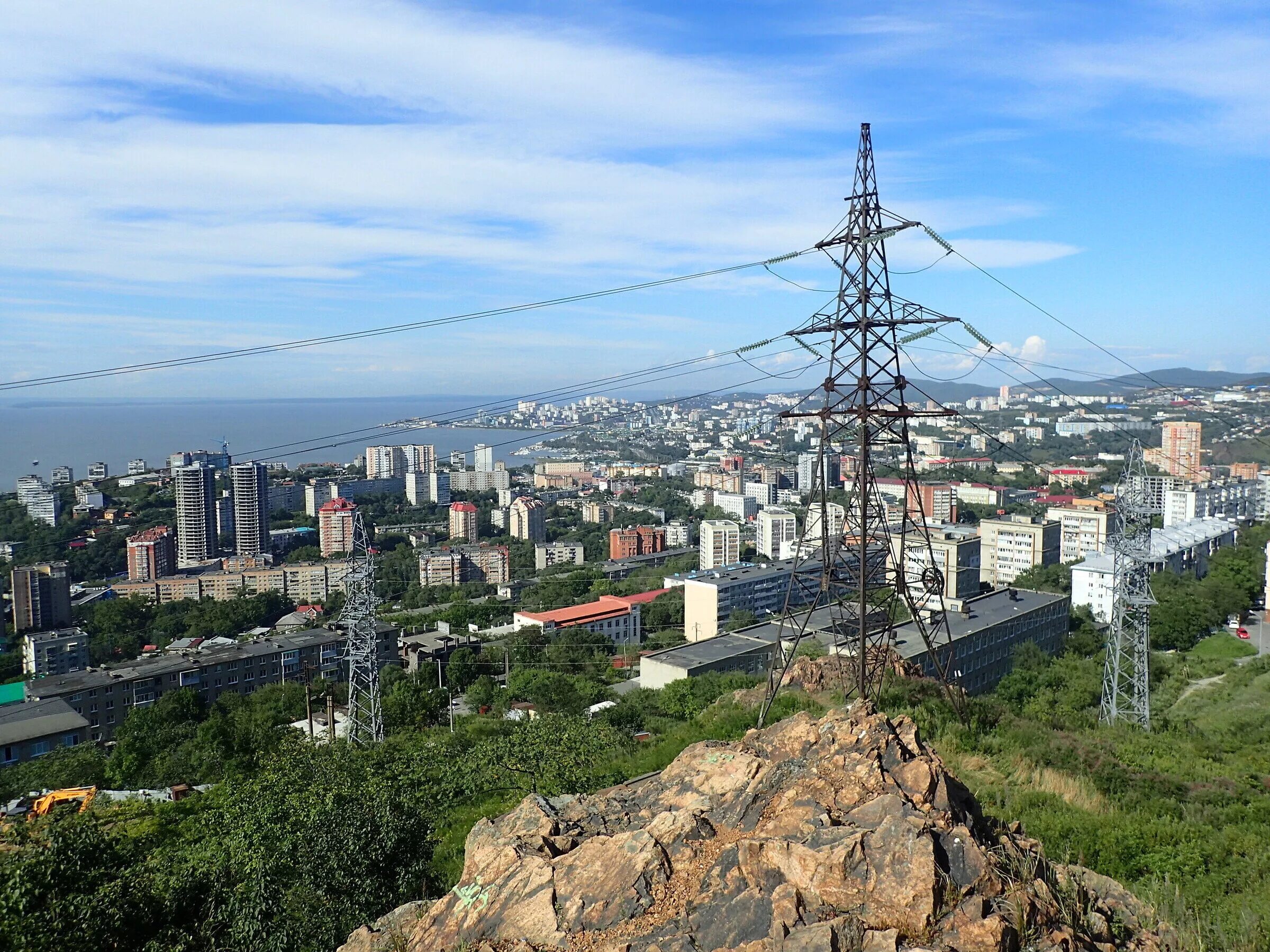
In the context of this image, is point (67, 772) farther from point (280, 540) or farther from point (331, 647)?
point (280, 540)

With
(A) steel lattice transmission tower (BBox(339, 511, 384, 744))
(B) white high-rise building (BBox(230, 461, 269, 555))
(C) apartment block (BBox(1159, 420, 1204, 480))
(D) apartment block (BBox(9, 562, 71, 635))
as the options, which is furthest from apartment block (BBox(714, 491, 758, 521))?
(A) steel lattice transmission tower (BBox(339, 511, 384, 744))

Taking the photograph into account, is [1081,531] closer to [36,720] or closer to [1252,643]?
[1252,643]

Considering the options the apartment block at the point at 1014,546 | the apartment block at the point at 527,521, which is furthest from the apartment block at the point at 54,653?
the apartment block at the point at 1014,546

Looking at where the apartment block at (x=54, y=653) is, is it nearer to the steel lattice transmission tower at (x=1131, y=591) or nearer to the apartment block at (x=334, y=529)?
the apartment block at (x=334, y=529)

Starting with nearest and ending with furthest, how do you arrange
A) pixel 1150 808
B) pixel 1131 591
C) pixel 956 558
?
pixel 1150 808, pixel 1131 591, pixel 956 558

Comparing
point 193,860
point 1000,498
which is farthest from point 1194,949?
point 1000,498

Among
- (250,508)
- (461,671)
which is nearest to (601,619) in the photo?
(461,671)
